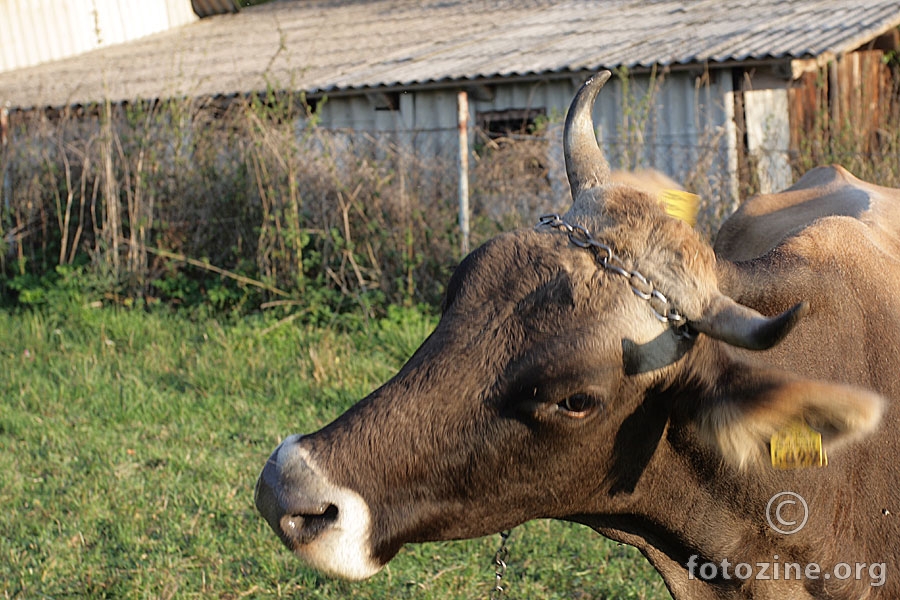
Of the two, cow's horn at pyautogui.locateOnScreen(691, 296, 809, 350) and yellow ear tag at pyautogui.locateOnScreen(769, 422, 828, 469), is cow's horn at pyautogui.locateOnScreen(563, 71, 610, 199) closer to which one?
cow's horn at pyautogui.locateOnScreen(691, 296, 809, 350)

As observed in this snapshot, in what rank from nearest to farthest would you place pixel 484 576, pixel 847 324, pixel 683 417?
pixel 683 417, pixel 847 324, pixel 484 576

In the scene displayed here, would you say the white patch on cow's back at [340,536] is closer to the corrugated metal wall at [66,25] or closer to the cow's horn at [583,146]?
the cow's horn at [583,146]

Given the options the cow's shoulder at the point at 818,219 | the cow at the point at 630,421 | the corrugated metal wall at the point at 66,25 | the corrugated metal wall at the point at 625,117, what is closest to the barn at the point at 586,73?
the corrugated metal wall at the point at 625,117

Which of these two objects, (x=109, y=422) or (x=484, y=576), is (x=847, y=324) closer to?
(x=484, y=576)

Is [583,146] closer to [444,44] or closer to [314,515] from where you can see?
[314,515]

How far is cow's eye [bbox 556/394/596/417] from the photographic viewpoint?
242 cm

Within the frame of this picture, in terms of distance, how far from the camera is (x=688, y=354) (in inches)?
98.8

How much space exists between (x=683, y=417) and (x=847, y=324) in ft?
2.12

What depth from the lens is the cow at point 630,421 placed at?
237cm

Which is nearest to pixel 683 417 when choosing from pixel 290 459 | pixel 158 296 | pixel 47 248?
pixel 290 459

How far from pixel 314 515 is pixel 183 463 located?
11.3ft

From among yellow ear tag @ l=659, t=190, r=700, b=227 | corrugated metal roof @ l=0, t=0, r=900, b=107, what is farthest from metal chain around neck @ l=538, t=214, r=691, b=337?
corrugated metal roof @ l=0, t=0, r=900, b=107

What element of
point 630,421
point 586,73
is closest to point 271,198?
point 586,73

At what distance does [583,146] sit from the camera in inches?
121
